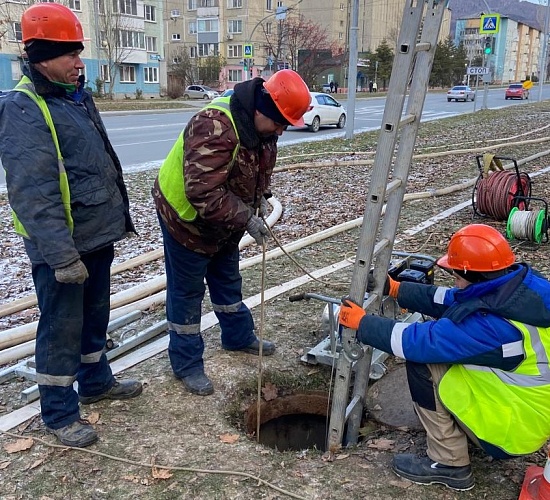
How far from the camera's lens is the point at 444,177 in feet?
36.0

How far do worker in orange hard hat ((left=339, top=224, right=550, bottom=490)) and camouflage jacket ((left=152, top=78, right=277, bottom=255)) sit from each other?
103cm

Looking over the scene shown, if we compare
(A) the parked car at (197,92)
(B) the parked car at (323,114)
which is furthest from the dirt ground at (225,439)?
(A) the parked car at (197,92)

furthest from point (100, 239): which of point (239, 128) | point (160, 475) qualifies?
point (160, 475)

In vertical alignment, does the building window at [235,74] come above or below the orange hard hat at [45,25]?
above

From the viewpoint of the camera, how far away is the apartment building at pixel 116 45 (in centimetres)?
4012

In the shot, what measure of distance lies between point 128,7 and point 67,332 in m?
53.4

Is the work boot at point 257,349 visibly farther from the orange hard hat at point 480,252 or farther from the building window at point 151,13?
the building window at point 151,13

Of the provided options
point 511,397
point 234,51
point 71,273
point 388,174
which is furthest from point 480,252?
point 234,51

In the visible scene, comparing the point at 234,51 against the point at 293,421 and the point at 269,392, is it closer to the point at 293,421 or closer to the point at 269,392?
the point at 293,421

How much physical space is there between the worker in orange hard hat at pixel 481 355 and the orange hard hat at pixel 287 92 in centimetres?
117

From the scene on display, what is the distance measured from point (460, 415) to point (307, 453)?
1002mm

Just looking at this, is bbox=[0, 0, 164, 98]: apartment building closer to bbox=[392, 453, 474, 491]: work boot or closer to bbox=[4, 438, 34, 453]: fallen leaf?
bbox=[4, 438, 34, 453]: fallen leaf

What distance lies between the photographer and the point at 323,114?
70.6 ft

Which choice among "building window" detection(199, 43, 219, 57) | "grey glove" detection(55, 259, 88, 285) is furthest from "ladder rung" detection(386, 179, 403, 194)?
"building window" detection(199, 43, 219, 57)
